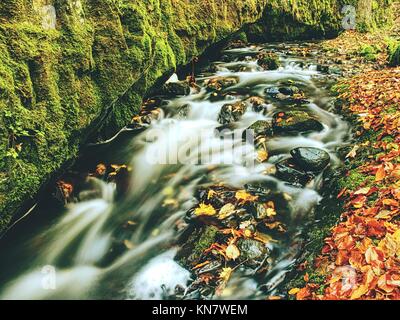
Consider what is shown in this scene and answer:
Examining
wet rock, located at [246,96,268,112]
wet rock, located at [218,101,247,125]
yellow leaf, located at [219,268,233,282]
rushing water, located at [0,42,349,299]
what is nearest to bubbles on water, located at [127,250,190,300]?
rushing water, located at [0,42,349,299]

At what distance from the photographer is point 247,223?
4418 millimetres

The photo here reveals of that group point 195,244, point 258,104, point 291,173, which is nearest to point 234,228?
point 195,244

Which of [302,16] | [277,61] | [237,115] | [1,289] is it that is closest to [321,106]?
[237,115]

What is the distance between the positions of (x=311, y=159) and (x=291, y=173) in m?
0.40

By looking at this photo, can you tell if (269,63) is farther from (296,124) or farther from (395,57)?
(296,124)

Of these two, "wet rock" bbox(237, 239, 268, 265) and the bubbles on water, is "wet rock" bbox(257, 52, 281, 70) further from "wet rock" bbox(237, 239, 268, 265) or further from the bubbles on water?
the bubbles on water

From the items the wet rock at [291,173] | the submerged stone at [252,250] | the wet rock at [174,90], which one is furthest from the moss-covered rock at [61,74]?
the wet rock at [291,173]

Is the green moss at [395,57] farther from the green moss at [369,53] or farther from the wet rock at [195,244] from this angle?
the wet rock at [195,244]

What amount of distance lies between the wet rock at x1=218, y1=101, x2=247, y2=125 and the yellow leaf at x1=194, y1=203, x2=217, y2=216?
310 centimetres

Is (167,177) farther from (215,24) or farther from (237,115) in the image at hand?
(215,24)

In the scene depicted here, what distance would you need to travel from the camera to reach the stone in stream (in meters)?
5.31

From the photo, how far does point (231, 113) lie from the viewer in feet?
25.0

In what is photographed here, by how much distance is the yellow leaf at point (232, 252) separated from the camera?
394cm

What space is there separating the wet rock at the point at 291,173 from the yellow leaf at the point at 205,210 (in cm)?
134
